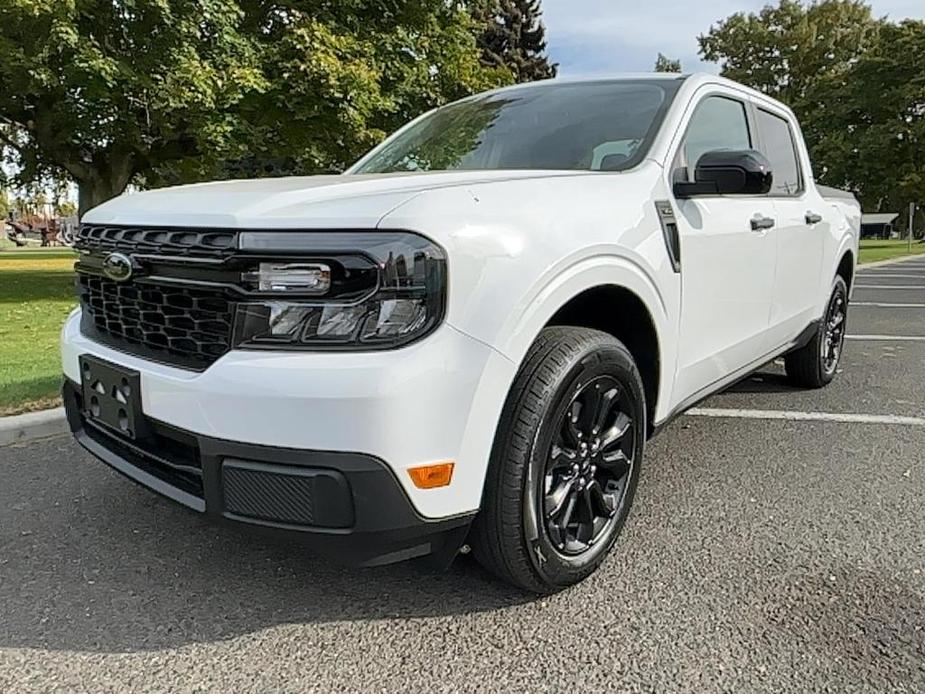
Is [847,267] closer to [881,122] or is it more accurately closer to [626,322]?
[626,322]

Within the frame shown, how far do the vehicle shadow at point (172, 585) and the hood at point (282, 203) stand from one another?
2.72ft

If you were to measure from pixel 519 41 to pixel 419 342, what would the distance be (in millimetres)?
48316

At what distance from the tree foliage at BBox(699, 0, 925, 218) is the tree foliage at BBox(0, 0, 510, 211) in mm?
35033

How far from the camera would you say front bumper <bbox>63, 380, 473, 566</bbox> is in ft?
6.42

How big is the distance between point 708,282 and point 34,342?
5.76m

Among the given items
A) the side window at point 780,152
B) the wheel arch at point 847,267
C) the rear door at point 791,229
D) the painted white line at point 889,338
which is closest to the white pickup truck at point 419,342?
the rear door at point 791,229

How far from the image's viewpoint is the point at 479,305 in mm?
2061

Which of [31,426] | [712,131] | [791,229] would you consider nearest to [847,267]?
[791,229]

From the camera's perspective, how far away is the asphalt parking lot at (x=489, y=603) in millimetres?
2104

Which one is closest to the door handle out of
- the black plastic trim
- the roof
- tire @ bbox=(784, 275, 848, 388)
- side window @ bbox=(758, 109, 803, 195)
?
side window @ bbox=(758, 109, 803, 195)

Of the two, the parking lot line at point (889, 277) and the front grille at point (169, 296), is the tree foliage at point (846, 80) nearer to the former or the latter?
the parking lot line at point (889, 277)

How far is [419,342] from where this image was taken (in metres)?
1.96

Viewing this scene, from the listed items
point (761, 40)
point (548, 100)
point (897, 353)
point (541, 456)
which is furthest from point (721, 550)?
point (761, 40)

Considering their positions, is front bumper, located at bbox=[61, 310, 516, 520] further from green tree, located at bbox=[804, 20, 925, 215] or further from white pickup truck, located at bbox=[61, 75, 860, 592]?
green tree, located at bbox=[804, 20, 925, 215]
